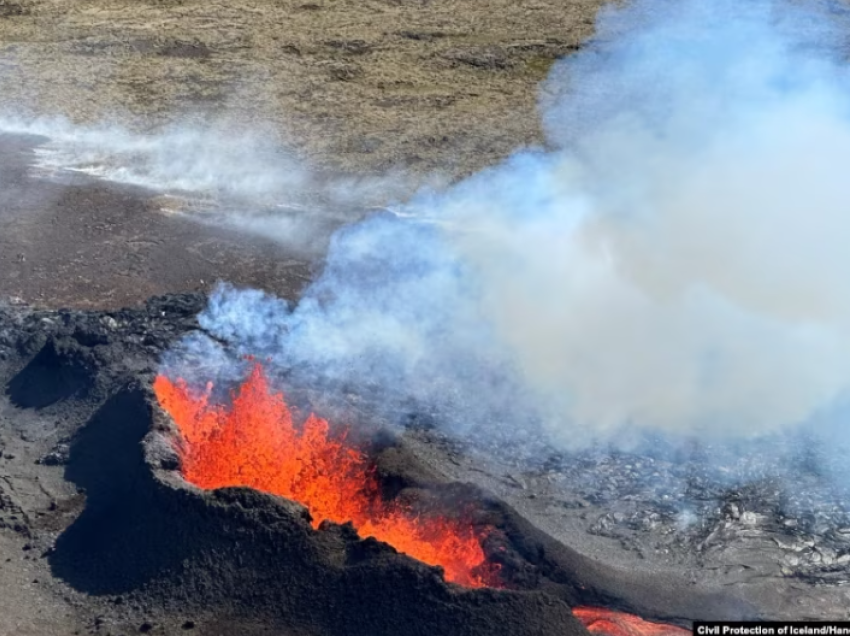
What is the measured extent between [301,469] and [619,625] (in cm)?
436

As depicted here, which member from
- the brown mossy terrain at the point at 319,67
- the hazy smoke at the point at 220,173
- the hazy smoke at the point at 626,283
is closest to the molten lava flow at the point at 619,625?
the hazy smoke at the point at 626,283

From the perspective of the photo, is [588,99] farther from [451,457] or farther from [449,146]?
[451,457]

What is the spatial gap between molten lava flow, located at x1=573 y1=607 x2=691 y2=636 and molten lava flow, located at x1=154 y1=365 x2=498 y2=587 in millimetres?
1094

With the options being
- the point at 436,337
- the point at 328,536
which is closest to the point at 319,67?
the point at 436,337

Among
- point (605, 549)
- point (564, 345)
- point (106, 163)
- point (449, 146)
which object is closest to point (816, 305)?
point (564, 345)

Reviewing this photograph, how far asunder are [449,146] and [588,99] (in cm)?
385

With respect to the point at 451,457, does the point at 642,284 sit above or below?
above

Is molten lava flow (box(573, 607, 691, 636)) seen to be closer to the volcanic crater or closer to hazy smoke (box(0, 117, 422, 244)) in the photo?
the volcanic crater

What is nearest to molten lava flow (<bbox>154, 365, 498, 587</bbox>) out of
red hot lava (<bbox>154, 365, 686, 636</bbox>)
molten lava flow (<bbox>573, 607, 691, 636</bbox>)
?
red hot lava (<bbox>154, 365, 686, 636</bbox>)

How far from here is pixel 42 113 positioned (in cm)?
2509

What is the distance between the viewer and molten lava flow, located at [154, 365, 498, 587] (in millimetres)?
12406

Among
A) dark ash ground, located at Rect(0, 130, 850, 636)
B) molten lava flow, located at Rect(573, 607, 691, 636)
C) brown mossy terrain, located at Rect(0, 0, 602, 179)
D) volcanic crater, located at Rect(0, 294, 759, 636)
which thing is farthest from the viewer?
A: brown mossy terrain, located at Rect(0, 0, 602, 179)

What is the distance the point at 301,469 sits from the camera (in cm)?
1342

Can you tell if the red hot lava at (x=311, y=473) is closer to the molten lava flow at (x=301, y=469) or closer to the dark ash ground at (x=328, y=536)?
the molten lava flow at (x=301, y=469)
